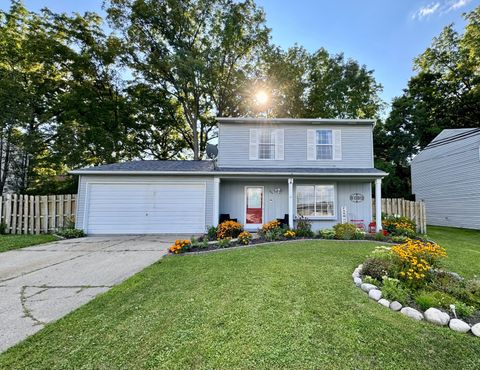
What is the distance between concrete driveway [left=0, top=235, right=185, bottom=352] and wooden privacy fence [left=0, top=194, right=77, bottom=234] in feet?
7.97

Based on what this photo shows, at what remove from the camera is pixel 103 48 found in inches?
621

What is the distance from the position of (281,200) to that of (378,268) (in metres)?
6.53

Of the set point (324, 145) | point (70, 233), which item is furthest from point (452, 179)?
point (70, 233)

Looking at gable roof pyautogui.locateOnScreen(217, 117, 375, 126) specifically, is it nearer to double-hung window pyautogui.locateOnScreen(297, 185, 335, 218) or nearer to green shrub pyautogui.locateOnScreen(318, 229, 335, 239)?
double-hung window pyautogui.locateOnScreen(297, 185, 335, 218)

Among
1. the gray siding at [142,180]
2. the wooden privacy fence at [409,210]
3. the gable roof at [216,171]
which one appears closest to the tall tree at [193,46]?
the gable roof at [216,171]

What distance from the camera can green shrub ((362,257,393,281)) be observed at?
12.6 ft

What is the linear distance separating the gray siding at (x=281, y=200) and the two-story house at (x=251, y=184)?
44 mm

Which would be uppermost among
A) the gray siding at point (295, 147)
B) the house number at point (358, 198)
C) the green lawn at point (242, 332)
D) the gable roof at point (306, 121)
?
the gable roof at point (306, 121)

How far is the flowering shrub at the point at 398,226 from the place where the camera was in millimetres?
8578

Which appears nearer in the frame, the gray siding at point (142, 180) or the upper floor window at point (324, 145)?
the gray siding at point (142, 180)

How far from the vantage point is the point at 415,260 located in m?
3.62

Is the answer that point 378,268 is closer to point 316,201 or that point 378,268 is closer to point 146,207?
point 316,201

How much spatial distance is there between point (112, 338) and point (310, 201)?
910cm

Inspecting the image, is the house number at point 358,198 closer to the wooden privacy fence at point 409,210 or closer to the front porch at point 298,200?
the front porch at point 298,200
